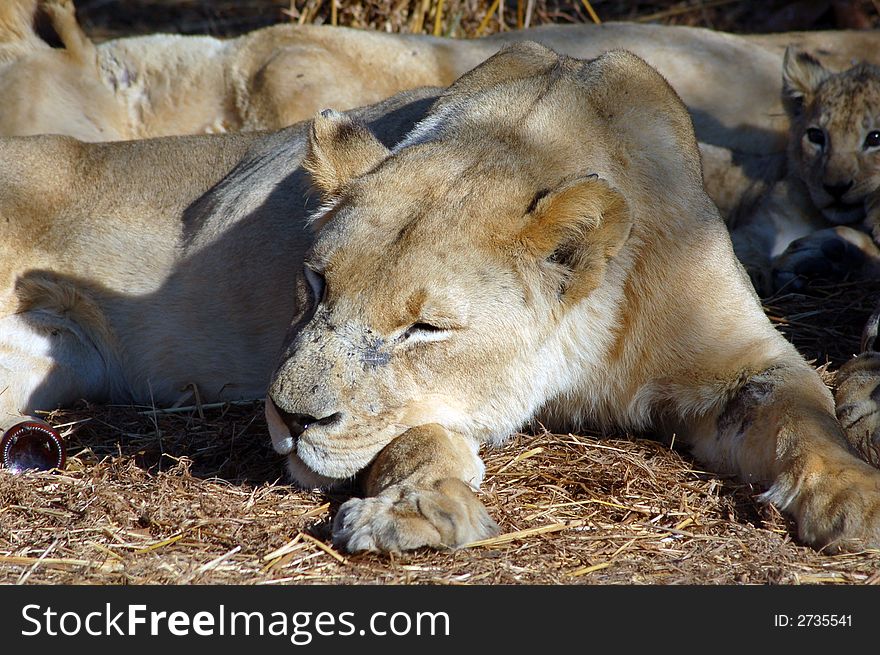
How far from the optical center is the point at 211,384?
163 inches

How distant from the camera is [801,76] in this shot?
6316 mm

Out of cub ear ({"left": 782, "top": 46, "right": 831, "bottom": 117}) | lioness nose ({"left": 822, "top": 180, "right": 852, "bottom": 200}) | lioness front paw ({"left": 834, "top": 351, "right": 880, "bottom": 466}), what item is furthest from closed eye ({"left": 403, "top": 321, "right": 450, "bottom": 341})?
cub ear ({"left": 782, "top": 46, "right": 831, "bottom": 117})

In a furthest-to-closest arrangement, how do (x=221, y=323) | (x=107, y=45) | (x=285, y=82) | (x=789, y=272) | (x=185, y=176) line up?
1. (x=107, y=45)
2. (x=285, y=82)
3. (x=789, y=272)
4. (x=185, y=176)
5. (x=221, y=323)

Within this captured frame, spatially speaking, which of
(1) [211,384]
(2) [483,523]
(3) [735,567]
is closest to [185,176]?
(1) [211,384]

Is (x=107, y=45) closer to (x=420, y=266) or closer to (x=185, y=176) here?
(x=185, y=176)

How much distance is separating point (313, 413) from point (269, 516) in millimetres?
389

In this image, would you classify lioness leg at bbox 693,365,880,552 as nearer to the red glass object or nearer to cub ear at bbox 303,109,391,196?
cub ear at bbox 303,109,391,196

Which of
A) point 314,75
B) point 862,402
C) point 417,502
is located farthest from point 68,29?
point 862,402

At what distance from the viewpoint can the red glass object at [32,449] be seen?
354 centimetres

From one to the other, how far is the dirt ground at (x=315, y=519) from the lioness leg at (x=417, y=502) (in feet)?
0.16

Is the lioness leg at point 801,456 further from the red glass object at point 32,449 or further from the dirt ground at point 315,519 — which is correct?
the red glass object at point 32,449

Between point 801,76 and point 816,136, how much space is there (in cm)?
45

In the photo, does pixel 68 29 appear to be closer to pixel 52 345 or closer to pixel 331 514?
pixel 52 345

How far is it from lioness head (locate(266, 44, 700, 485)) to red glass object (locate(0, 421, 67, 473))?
869mm
